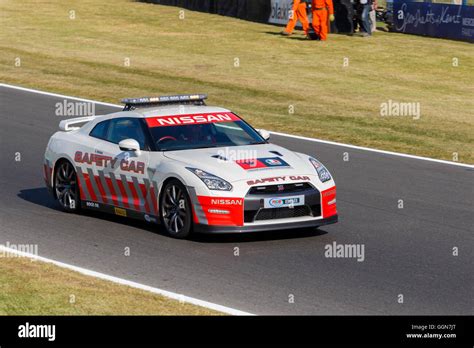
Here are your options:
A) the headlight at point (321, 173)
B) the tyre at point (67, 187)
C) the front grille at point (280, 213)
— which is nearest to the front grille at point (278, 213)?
the front grille at point (280, 213)

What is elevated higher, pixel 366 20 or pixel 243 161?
pixel 366 20

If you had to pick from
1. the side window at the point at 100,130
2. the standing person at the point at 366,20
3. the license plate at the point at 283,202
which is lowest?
the license plate at the point at 283,202

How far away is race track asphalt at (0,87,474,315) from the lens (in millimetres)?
10445

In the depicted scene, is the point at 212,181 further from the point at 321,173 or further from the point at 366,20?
the point at 366,20

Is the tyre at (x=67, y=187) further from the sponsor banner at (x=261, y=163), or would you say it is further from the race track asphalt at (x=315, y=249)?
the sponsor banner at (x=261, y=163)

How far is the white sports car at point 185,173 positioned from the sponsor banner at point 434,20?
22309 millimetres

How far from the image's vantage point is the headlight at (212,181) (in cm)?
1254

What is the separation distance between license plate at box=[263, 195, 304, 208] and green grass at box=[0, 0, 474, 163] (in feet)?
22.7

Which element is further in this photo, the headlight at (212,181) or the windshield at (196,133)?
the windshield at (196,133)

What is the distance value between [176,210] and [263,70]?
18626 millimetres

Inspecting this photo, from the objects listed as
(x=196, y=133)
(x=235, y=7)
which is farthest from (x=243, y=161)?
(x=235, y=7)

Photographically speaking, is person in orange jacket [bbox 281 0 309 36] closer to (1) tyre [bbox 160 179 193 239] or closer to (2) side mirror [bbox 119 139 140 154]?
(2) side mirror [bbox 119 139 140 154]

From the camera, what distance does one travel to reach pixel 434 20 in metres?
37.0
